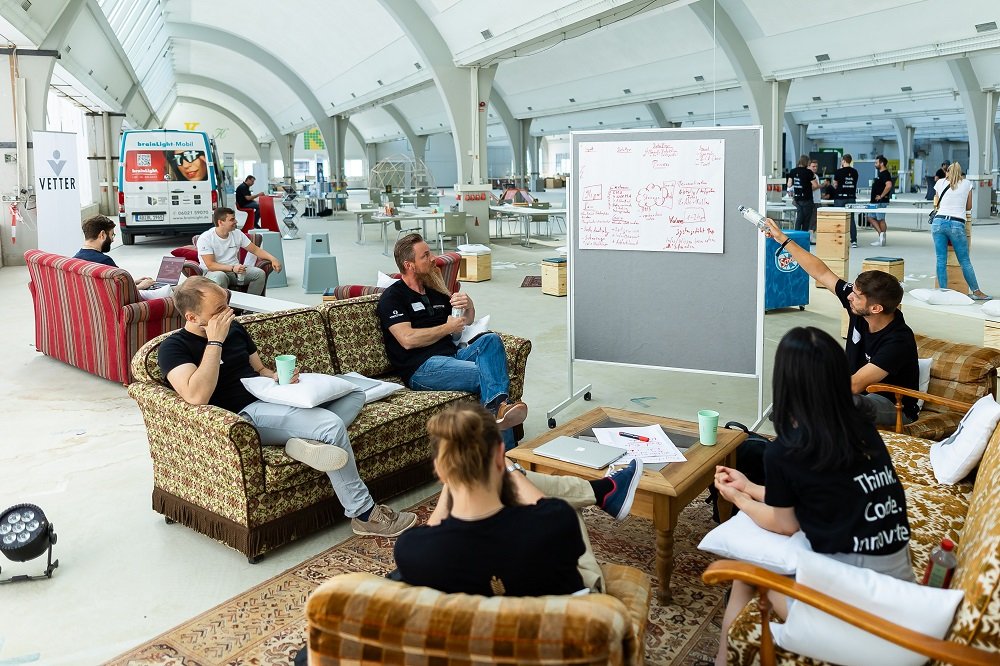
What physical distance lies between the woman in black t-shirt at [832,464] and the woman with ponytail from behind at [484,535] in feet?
2.02

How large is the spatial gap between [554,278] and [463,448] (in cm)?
762

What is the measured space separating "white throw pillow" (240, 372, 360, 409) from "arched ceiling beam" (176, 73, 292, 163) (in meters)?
33.1

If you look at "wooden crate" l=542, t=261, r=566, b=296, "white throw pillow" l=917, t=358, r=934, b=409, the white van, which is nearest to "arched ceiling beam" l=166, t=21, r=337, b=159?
the white van

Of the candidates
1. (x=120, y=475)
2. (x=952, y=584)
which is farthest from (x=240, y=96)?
(x=952, y=584)

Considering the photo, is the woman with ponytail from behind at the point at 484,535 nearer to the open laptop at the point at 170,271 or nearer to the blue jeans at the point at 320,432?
the blue jeans at the point at 320,432

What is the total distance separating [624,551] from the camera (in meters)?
3.21

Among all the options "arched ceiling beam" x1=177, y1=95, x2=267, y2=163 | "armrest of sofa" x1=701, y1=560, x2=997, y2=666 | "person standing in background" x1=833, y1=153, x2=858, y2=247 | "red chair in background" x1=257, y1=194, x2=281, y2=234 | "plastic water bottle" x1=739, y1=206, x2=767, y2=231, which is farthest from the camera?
"arched ceiling beam" x1=177, y1=95, x2=267, y2=163

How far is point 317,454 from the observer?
3166mm

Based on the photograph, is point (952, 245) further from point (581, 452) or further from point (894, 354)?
point (581, 452)

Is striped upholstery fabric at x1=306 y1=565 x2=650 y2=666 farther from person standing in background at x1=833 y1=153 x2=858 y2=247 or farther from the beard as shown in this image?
person standing in background at x1=833 y1=153 x2=858 y2=247

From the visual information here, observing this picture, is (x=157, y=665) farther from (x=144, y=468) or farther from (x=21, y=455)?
(x=21, y=455)

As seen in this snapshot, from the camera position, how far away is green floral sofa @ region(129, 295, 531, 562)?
3.14m

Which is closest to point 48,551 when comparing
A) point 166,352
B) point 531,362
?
point 166,352

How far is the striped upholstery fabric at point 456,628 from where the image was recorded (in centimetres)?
140
